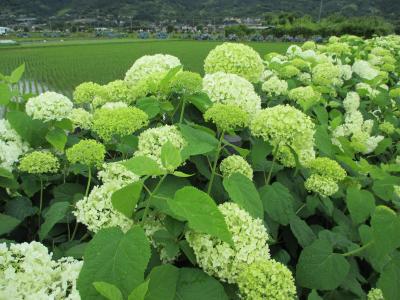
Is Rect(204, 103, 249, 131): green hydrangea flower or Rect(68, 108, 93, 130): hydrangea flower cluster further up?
Rect(204, 103, 249, 131): green hydrangea flower

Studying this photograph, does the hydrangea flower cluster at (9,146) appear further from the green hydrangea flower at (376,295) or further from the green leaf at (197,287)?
the green hydrangea flower at (376,295)

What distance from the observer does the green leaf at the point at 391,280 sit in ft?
5.00

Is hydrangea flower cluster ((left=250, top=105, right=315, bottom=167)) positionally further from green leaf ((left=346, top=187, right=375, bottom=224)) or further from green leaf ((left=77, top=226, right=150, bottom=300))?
green leaf ((left=77, top=226, right=150, bottom=300))

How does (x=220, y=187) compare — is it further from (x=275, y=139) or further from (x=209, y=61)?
(x=209, y=61)

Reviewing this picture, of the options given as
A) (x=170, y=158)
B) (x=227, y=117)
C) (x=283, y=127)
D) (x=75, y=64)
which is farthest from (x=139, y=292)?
(x=75, y=64)

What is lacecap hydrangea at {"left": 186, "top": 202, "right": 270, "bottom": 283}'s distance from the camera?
1.21m

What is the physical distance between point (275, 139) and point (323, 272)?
58cm

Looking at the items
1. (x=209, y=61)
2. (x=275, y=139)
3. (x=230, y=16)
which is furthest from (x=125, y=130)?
(x=230, y=16)

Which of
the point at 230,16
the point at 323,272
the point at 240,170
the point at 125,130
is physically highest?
the point at 125,130

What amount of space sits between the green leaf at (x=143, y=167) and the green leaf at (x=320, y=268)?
794mm

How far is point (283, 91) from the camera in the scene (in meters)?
3.11

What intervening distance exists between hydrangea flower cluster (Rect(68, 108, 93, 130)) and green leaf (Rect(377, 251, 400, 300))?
1.54 m

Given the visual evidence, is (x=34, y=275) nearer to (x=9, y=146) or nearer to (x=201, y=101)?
(x=9, y=146)

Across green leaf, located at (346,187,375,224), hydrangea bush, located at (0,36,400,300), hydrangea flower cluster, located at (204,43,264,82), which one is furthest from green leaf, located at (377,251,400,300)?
hydrangea flower cluster, located at (204,43,264,82)
